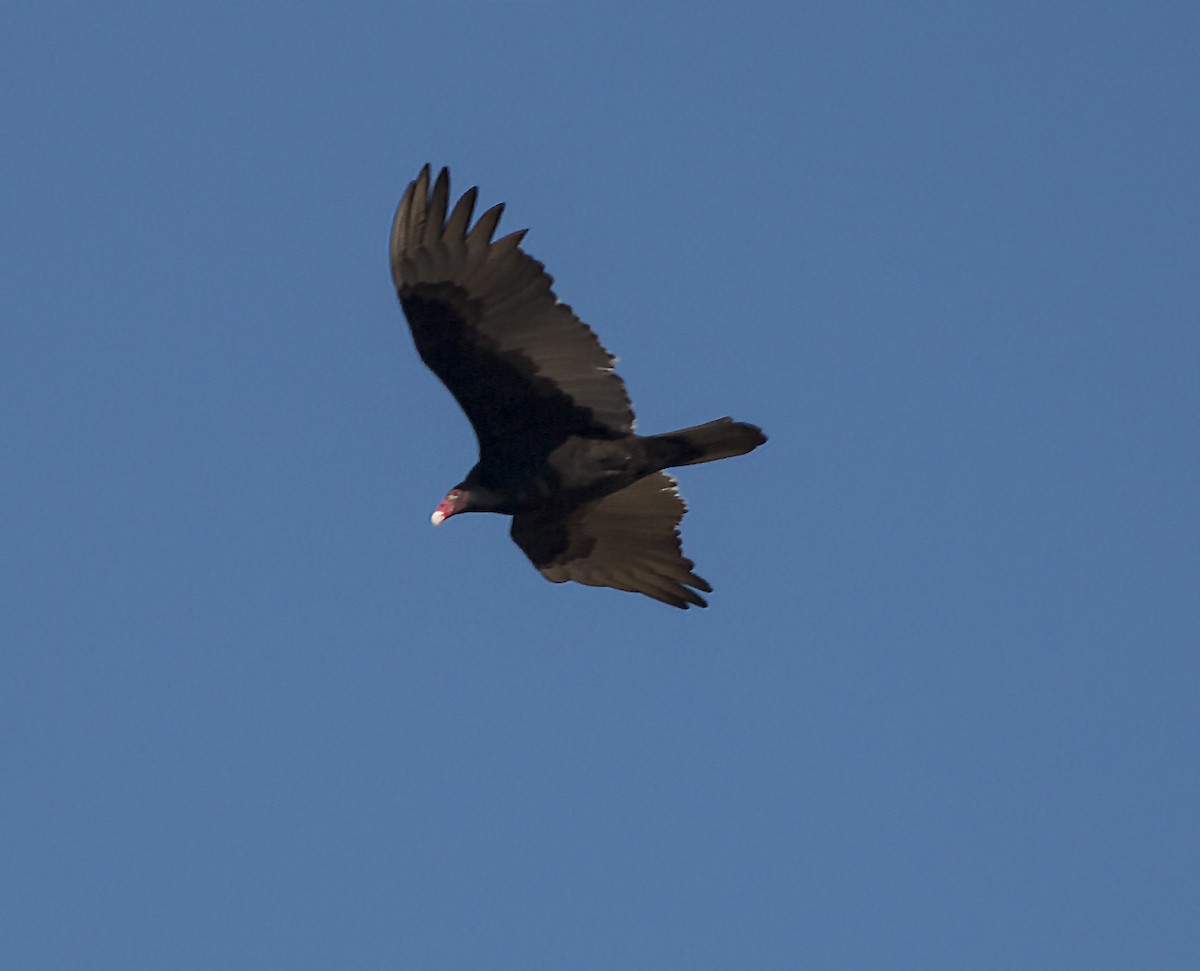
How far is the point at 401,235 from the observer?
12438mm

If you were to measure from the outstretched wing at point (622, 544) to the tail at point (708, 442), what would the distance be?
103 centimetres

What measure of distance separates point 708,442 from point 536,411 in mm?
989

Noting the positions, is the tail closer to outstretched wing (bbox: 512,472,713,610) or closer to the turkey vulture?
the turkey vulture

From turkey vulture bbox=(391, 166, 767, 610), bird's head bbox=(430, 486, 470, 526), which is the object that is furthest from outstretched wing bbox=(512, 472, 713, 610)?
bird's head bbox=(430, 486, 470, 526)

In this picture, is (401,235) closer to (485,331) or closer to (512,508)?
(485,331)

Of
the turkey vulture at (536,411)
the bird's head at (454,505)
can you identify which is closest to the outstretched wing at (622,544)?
the turkey vulture at (536,411)

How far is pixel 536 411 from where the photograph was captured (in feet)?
43.0

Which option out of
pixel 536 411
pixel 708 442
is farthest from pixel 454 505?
pixel 708 442

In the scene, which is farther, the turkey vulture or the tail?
the tail

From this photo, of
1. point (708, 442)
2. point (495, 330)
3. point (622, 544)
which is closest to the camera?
point (495, 330)

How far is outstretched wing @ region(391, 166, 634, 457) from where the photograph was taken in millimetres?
12352

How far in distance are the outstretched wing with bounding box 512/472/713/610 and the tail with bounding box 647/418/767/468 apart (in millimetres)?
1030

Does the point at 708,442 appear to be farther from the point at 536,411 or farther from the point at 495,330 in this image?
the point at 495,330

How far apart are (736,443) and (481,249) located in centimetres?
183
